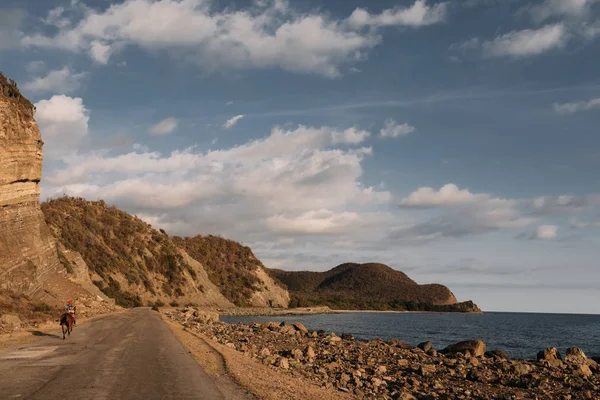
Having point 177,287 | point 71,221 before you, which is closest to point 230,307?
point 177,287

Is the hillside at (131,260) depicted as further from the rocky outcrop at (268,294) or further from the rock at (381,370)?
the rock at (381,370)

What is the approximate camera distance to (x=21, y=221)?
40250 millimetres

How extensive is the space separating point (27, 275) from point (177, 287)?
53.5 metres

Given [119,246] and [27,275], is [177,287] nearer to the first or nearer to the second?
[119,246]

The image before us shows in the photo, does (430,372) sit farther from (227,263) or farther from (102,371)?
(227,263)

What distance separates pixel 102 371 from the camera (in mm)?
15188

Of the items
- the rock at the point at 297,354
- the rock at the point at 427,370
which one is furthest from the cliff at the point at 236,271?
the rock at the point at 427,370

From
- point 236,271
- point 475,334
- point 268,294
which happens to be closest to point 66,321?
point 475,334

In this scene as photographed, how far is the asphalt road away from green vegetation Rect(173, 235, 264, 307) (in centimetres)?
9563

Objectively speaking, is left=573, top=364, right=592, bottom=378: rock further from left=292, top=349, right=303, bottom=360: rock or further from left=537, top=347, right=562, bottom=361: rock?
left=292, top=349, right=303, bottom=360: rock

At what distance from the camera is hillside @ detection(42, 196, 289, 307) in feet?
257

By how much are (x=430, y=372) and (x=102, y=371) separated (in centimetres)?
1514

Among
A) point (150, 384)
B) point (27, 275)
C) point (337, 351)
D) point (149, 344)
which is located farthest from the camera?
point (27, 275)

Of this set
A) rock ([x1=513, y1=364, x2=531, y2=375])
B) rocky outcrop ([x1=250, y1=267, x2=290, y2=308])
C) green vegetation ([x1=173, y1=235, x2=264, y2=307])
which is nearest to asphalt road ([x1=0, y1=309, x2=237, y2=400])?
rock ([x1=513, y1=364, x2=531, y2=375])
